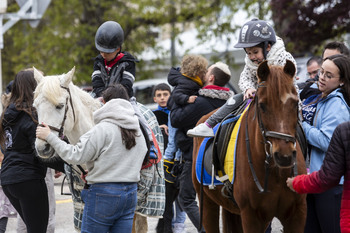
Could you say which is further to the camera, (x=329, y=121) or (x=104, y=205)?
(x=329, y=121)

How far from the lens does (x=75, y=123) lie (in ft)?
17.7

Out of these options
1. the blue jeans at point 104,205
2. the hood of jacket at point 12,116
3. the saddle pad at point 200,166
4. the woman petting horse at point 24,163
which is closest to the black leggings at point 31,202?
the woman petting horse at point 24,163

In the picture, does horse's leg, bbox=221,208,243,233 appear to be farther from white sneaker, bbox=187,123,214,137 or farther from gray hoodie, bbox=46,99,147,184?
Result: gray hoodie, bbox=46,99,147,184

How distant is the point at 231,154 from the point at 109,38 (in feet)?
5.93

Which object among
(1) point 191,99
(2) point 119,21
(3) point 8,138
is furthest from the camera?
(2) point 119,21

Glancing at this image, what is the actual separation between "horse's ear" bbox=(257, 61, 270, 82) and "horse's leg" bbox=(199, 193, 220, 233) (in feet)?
7.71

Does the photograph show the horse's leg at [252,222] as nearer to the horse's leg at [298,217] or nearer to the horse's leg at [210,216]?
the horse's leg at [298,217]

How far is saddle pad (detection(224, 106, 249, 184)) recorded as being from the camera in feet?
17.2

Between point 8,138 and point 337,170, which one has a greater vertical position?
point 8,138

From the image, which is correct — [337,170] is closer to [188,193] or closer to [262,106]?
[262,106]

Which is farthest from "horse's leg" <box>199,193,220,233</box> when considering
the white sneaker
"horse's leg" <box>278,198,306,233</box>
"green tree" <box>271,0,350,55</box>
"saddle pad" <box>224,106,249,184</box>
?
"green tree" <box>271,0,350,55</box>

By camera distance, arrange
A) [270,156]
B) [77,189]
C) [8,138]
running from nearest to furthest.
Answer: [270,156] → [77,189] → [8,138]

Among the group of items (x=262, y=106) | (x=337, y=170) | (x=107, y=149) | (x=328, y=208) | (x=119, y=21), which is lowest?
(x=328, y=208)

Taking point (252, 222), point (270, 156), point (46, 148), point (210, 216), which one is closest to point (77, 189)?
point (46, 148)
